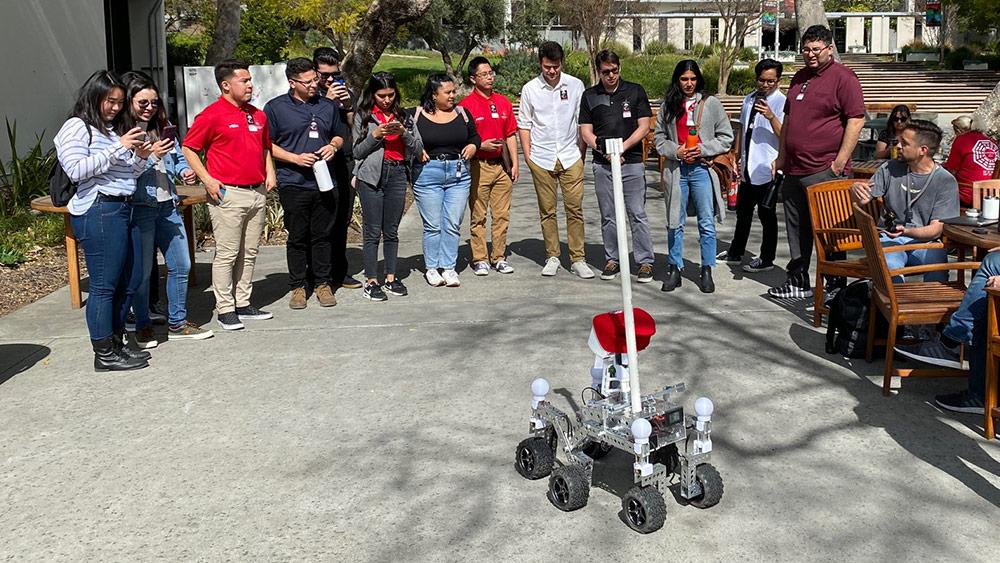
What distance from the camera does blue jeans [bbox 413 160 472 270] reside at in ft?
27.9

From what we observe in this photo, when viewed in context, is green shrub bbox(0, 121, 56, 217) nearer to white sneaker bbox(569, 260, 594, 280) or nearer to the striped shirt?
the striped shirt

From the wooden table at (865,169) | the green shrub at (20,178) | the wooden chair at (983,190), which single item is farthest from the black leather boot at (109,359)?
the wooden table at (865,169)

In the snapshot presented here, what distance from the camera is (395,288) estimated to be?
8398mm

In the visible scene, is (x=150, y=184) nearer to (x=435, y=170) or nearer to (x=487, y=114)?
(x=435, y=170)

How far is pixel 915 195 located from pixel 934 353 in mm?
1337

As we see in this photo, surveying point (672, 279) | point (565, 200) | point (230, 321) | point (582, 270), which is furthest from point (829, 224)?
point (230, 321)

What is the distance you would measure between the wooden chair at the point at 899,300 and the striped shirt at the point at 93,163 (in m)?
4.23

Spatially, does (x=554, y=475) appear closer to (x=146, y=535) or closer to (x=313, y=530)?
(x=313, y=530)

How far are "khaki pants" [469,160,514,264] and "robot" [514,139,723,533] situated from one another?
462cm

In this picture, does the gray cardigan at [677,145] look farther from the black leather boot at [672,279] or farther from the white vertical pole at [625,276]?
the white vertical pole at [625,276]

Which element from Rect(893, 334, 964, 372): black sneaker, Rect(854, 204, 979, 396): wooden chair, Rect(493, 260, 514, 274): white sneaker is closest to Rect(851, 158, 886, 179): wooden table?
Rect(493, 260, 514, 274): white sneaker

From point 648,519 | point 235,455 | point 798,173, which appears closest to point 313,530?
point 235,455

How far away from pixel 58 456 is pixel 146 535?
3.72 ft

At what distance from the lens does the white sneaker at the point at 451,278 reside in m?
8.64
